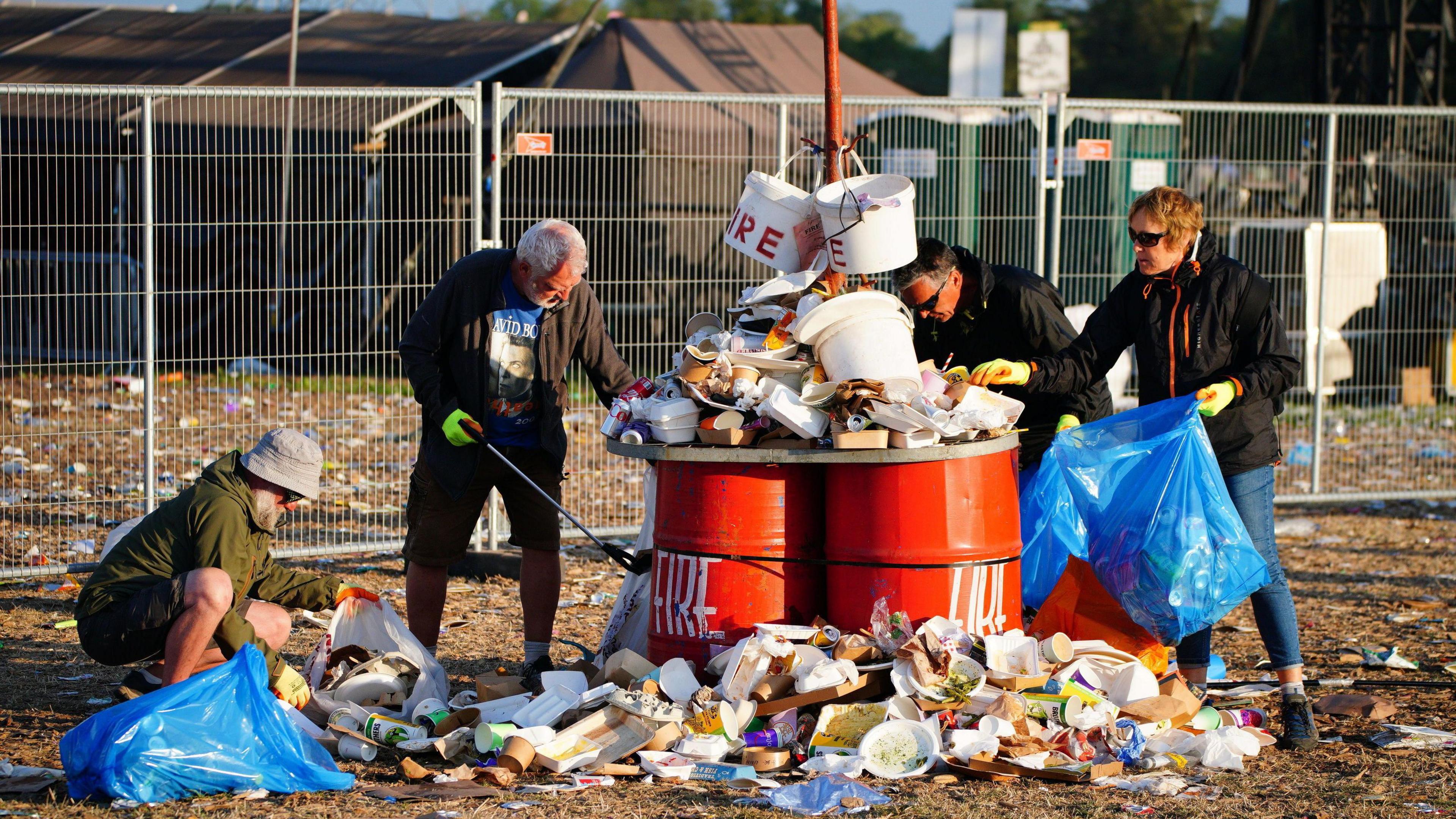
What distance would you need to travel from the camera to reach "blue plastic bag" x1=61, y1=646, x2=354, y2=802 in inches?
142

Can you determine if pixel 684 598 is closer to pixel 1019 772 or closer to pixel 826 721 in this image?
pixel 826 721

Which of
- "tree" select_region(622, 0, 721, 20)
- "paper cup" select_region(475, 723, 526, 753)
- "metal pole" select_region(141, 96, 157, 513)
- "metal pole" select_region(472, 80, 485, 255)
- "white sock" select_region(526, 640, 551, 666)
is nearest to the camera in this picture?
"paper cup" select_region(475, 723, 526, 753)

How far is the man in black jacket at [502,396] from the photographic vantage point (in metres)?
4.76

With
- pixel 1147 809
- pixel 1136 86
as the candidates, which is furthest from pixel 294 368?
pixel 1136 86

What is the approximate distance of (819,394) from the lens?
14.0ft

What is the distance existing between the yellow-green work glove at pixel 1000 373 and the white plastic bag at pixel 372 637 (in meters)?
2.08

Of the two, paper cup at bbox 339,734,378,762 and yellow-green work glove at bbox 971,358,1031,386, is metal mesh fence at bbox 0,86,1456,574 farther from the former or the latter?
paper cup at bbox 339,734,378,762

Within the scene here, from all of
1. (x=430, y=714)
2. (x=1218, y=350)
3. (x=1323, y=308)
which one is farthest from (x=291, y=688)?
(x=1323, y=308)

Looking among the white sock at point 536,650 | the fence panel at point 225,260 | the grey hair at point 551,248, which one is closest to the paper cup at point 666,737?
the white sock at point 536,650

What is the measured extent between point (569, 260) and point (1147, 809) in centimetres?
250

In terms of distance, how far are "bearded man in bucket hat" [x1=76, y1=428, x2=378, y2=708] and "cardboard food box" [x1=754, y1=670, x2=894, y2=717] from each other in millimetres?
1524

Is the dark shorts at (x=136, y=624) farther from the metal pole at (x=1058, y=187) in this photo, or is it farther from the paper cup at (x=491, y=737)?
the metal pole at (x=1058, y=187)

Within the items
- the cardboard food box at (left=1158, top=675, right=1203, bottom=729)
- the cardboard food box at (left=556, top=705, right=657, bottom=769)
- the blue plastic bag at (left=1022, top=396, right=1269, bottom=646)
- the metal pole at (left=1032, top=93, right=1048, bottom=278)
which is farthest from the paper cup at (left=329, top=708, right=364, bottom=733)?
the metal pole at (left=1032, top=93, right=1048, bottom=278)

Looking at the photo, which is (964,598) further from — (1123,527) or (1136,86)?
(1136,86)
